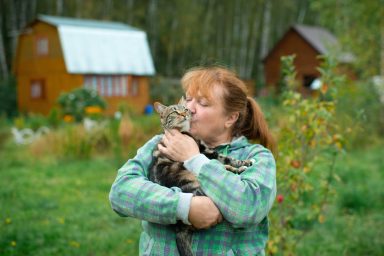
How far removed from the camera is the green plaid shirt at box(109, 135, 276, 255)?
6.88ft

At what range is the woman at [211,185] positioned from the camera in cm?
211

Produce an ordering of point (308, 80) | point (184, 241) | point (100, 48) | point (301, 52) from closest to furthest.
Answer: point (184, 241)
point (100, 48)
point (308, 80)
point (301, 52)

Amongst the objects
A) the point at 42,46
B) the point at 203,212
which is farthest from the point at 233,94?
the point at 42,46

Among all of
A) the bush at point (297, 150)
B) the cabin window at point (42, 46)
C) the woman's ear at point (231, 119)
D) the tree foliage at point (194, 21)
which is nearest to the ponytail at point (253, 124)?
the woman's ear at point (231, 119)

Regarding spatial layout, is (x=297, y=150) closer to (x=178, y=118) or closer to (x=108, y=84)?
(x=178, y=118)

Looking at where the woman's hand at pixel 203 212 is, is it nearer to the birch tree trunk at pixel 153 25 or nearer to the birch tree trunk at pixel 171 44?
the birch tree trunk at pixel 153 25

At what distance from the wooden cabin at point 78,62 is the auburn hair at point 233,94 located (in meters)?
17.6

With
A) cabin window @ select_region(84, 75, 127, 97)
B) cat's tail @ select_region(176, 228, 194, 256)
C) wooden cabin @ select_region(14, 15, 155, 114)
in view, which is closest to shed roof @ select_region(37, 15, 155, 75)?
wooden cabin @ select_region(14, 15, 155, 114)

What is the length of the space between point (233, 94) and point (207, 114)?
0.58 ft

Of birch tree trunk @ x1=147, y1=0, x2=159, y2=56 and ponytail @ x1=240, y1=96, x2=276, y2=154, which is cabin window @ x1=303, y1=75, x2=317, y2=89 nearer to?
birch tree trunk @ x1=147, y1=0, x2=159, y2=56

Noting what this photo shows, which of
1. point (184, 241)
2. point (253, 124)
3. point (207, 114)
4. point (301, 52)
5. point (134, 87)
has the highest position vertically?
point (207, 114)

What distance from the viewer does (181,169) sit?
2.36 metres

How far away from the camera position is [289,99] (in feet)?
13.8

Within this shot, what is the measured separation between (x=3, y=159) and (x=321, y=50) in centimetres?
2151
